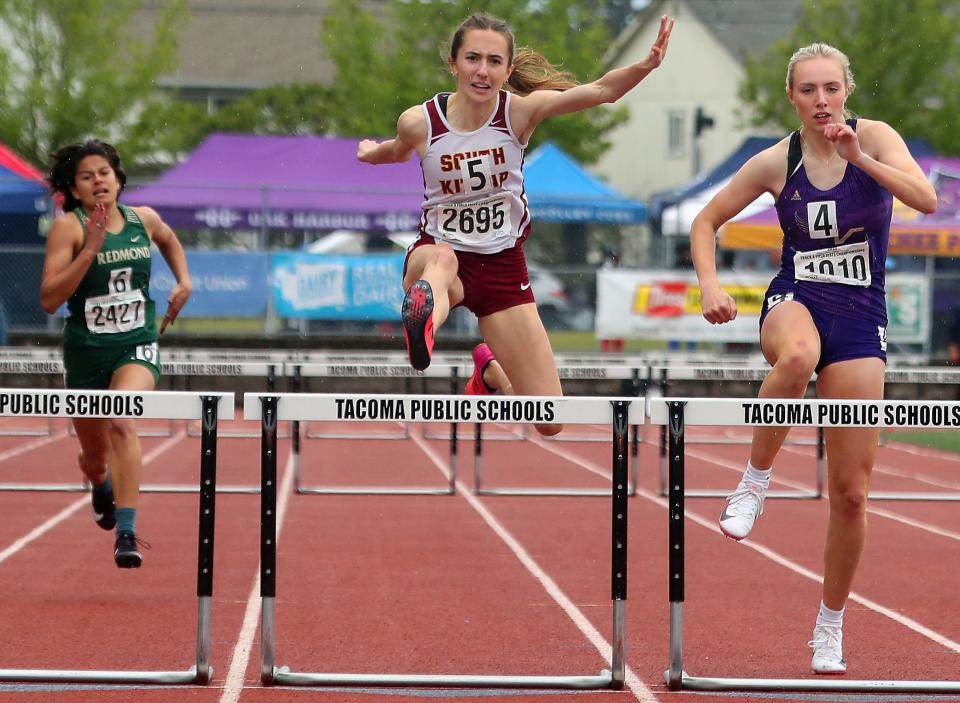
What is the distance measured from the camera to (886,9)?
94.1 ft

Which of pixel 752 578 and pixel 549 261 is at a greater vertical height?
pixel 549 261

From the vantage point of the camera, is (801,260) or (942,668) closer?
(801,260)

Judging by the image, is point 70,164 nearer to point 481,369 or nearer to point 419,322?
point 481,369

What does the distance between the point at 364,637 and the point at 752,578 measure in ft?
8.27

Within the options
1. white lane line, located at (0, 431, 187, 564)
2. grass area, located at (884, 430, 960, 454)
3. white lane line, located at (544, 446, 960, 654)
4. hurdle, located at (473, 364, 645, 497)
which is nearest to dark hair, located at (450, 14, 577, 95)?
white lane line, located at (544, 446, 960, 654)

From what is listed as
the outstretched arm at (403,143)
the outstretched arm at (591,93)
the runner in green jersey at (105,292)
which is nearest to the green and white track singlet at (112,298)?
the runner in green jersey at (105,292)

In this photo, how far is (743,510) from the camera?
507cm

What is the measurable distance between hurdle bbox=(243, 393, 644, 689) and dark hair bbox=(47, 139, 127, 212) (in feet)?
6.91

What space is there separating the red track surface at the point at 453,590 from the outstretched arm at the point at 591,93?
1.99m

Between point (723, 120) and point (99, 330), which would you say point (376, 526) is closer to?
point (99, 330)

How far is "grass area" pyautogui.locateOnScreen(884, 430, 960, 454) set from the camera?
15547 mm

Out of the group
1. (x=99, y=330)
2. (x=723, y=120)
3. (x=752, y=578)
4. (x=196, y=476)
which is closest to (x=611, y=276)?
(x=196, y=476)

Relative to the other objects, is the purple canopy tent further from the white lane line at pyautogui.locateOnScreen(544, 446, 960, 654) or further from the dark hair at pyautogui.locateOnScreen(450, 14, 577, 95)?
the dark hair at pyautogui.locateOnScreen(450, 14, 577, 95)

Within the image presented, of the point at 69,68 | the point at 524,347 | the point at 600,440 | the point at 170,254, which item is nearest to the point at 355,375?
the point at 600,440
